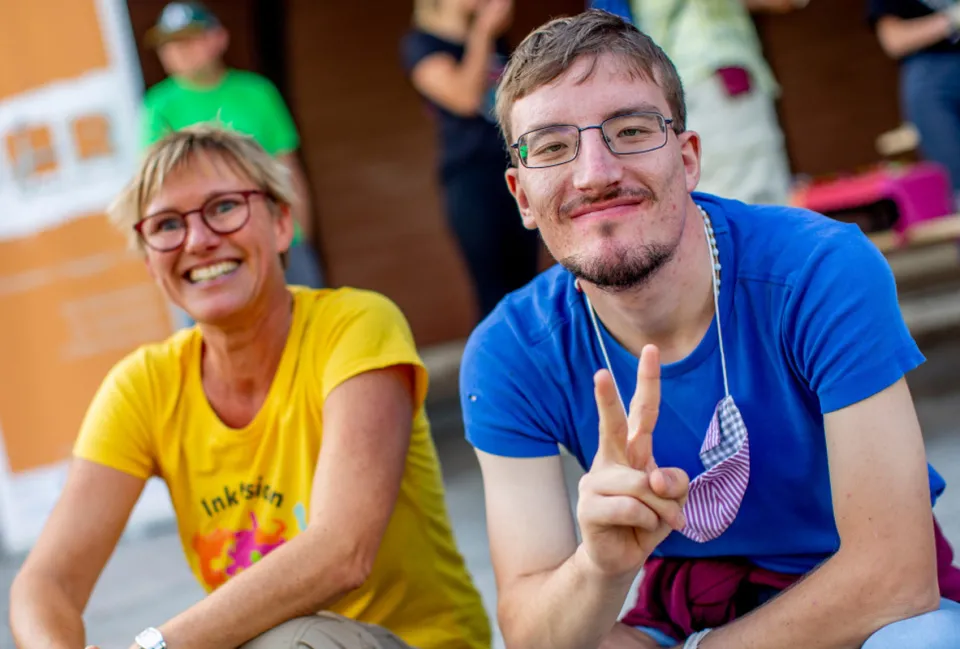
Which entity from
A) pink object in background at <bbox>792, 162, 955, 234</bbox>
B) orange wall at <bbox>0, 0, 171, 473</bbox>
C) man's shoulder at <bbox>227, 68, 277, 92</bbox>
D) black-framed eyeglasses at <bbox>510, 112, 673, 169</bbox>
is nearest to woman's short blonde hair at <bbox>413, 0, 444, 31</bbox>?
man's shoulder at <bbox>227, 68, 277, 92</bbox>

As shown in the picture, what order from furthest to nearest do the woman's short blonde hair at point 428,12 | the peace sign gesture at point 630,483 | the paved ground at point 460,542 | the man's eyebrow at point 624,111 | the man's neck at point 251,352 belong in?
1. the woman's short blonde hair at point 428,12
2. the paved ground at point 460,542
3. the man's neck at point 251,352
4. the man's eyebrow at point 624,111
5. the peace sign gesture at point 630,483

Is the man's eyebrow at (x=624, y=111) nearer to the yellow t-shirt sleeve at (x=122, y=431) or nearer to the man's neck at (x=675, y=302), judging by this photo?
the man's neck at (x=675, y=302)

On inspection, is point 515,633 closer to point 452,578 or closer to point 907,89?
point 452,578

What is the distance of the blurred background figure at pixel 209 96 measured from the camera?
4312mm

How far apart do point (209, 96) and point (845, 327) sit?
10.6 ft

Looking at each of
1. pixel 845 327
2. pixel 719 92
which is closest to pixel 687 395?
pixel 845 327

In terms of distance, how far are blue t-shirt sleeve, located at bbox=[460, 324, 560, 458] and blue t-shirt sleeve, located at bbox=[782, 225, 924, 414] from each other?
1.33 ft

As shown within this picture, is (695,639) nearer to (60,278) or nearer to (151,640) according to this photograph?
(151,640)

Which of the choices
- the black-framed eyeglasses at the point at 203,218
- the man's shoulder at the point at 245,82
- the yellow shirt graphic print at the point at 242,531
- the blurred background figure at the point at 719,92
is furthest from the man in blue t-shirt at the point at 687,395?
the man's shoulder at the point at 245,82

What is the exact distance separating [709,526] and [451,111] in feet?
8.66

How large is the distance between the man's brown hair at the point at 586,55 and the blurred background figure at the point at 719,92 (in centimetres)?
154

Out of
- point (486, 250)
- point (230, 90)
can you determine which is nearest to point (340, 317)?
point (486, 250)

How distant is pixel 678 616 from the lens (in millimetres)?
1867

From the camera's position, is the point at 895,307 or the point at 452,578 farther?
the point at 452,578
